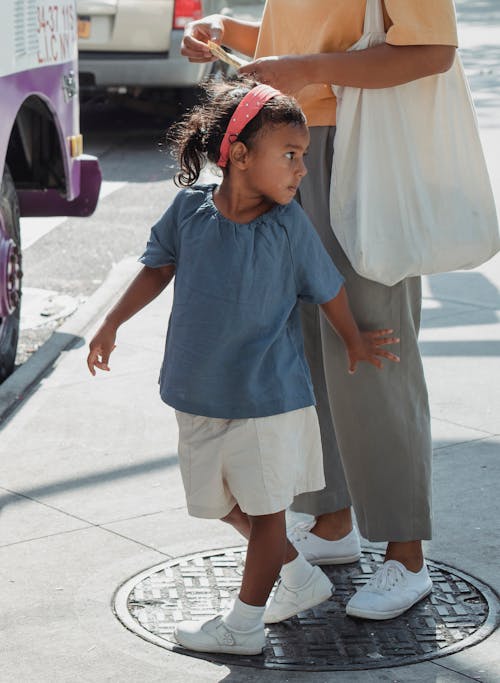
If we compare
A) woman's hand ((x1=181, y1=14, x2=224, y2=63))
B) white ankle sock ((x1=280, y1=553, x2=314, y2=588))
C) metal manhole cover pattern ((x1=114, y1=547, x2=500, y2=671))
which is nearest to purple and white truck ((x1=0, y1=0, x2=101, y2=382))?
woman's hand ((x1=181, y1=14, x2=224, y2=63))

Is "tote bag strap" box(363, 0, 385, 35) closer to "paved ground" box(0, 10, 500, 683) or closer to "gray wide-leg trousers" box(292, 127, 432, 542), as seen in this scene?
"gray wide-leg trousers" box(292, 127, 432, 542)

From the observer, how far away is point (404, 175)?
351 cm

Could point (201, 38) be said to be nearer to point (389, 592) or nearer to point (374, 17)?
point (374, 17)

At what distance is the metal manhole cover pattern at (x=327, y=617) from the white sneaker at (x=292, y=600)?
3 cm

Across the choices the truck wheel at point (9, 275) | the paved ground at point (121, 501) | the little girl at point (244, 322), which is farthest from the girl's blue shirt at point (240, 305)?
the truck wheel at point (9, 275)

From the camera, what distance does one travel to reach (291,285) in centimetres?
332

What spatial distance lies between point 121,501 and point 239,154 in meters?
1.56

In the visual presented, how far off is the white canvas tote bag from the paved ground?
0.96 metres

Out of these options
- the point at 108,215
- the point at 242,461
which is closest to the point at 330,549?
the point at 242,461

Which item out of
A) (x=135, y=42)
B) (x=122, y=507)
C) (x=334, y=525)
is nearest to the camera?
(x=334, y=525)

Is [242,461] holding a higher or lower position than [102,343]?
lower

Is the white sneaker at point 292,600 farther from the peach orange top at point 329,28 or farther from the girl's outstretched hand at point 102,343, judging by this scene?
the peach orange top at point 329,28

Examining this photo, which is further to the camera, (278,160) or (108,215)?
(108,215)

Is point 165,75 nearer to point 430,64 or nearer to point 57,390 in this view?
point 57,390
